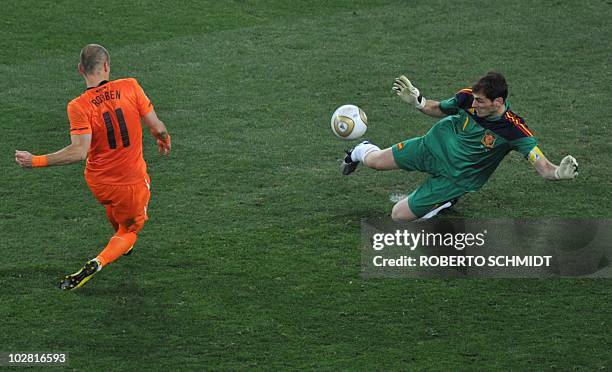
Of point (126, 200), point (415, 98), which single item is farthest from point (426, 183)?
point (126, 200)

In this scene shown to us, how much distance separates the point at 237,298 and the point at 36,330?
1659 mm

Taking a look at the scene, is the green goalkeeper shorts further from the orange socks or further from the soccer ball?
the orange socks

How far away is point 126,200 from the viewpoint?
28.8 feet

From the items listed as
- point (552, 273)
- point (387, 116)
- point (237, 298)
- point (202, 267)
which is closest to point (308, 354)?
point (237, 298)

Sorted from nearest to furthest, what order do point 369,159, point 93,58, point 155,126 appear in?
point 93,58 → point 155,126 → point 369,159

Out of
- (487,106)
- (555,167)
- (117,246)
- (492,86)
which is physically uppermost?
(492,86)

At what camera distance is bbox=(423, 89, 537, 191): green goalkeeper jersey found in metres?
8.83

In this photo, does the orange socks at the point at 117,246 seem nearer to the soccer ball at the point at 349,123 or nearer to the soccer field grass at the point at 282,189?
the soccer field grass at the point at 282,189

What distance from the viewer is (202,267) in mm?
9281

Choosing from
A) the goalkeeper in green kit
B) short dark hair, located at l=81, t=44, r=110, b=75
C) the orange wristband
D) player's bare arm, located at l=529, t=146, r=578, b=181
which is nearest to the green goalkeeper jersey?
the goalkeeper in green kit

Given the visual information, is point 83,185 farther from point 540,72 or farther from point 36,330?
point 540,72

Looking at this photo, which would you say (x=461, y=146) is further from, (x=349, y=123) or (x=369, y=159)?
(x=349, y=123)

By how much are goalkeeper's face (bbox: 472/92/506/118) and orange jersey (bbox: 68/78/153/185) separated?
108 inches

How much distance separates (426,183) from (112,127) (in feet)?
9.51
